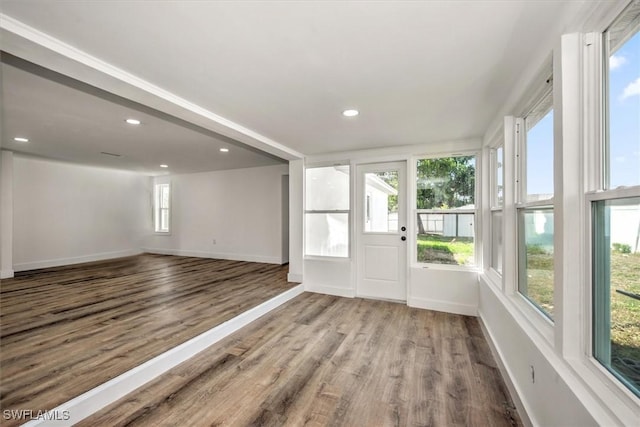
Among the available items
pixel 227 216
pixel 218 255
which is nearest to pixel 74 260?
pixel 218 255

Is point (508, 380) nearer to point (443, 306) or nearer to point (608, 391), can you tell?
point (608, 391)

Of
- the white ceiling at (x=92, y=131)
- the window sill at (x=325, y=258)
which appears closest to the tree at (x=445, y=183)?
the window sill at (x=325, y=258)

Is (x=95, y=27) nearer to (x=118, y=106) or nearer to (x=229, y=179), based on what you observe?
(x=118, y=106)

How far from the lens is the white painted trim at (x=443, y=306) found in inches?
134

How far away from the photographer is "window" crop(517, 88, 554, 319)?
65.2 inches

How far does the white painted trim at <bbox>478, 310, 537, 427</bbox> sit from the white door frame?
4.19ft

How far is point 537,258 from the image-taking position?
1.87 metres

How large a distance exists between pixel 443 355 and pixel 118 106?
4.07 m

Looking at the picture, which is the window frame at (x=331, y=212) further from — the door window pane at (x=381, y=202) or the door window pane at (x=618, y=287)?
the door window pane at (x=618, y=287)

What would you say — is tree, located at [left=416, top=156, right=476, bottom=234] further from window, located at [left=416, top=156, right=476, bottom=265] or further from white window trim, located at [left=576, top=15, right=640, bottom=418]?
white window trim, located at [left=576, top=15, right=640, bottom=418]

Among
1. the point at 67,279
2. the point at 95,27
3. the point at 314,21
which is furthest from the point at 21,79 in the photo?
the point at 67,279

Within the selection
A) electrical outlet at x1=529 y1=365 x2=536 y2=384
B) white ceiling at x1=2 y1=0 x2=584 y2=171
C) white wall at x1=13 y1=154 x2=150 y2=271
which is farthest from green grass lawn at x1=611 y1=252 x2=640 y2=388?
Result: white wall at x1=13 y1=154 x2=150 y2=271

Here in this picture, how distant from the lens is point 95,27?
142 centimetres

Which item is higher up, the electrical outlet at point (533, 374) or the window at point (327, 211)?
the window at point (327, 211)
